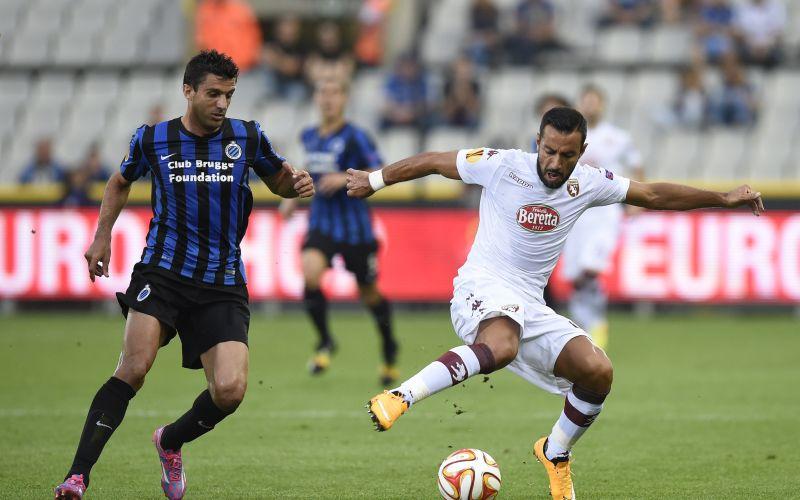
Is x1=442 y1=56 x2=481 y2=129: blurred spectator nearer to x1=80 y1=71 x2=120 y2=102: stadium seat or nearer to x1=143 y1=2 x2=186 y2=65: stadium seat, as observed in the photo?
x1=143 y1=2 x2=186 y2=65: stadium seat

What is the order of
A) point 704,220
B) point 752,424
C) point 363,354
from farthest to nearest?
point 704,220 < point 363,354 < point 752,424

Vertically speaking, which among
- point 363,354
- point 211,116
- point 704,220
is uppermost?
point 211,116

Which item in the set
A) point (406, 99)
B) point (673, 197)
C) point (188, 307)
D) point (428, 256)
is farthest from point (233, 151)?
point (406, 99)

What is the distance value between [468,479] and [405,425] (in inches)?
114

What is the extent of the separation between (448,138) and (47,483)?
13.6 m

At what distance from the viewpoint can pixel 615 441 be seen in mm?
8375

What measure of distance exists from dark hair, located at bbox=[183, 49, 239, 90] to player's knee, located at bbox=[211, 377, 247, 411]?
1.48 meters

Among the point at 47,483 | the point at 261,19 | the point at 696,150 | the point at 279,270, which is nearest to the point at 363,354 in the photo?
the point at 279,270

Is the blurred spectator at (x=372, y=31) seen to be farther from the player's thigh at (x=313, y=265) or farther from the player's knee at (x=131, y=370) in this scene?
the player's knee at (x=131, y=370)

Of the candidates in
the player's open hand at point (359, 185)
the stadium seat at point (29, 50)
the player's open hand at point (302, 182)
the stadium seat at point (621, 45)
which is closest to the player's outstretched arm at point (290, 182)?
the player's open hand at point (302, 182)

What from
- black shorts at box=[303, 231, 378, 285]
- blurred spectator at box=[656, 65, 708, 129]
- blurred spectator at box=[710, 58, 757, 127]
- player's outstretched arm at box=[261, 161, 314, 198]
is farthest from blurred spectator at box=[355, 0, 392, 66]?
player's outstretched arm at box=[261, 161, 314, 198]

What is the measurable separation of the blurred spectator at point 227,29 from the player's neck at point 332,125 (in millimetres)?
9238

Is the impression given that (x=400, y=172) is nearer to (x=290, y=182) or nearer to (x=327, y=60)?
(x=290, y=182)

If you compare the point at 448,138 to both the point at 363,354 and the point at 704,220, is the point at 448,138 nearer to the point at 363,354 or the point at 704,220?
the point at 704,220
